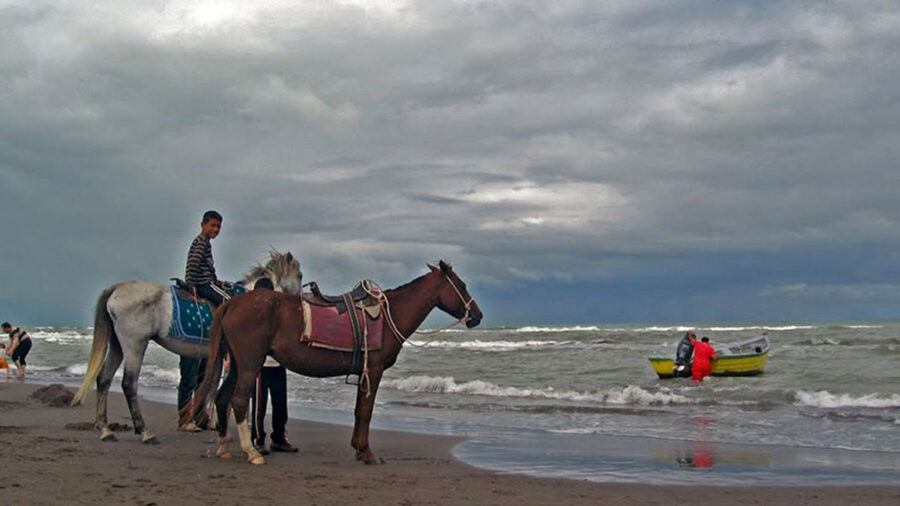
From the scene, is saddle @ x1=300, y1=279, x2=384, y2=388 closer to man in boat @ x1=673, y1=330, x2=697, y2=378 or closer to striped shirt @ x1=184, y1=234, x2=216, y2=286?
striped shirt @ x1=184, y1=234, x2=216, y2=286

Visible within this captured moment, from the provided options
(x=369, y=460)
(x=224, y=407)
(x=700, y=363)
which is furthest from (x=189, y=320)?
(x=700, y=363)

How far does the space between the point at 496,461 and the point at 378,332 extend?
211cm

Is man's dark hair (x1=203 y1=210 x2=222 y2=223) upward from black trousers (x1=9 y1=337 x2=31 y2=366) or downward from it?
upward

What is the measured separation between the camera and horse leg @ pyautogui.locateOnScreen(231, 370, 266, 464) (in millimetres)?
8344

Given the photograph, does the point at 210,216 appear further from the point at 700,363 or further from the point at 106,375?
the point at 700,363

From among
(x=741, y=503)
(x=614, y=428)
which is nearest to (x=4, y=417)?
(x=614, y=428)

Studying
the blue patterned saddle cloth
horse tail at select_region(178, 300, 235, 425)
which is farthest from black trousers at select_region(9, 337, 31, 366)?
horse tail at select_region(178, 300, 235, 425)

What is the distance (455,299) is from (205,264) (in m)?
2.89

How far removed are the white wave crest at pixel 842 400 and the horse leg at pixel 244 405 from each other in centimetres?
1314

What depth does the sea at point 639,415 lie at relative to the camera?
9.42 metres

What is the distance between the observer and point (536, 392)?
68.5ft

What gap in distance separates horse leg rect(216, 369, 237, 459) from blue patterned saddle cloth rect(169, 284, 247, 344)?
110cm

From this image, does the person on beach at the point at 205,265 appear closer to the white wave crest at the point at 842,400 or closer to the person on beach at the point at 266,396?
the person on beach at the point at 266,396

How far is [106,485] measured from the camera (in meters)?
6.84
